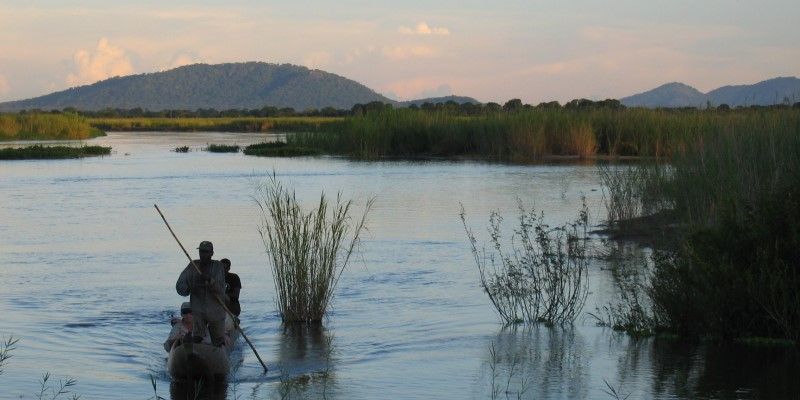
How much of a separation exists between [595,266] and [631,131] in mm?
32220

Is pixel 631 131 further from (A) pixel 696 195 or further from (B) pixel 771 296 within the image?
(B) pixel 771 296

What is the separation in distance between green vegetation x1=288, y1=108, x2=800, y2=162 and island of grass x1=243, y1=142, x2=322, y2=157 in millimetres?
1346

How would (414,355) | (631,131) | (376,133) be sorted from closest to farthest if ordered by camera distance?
(414,355) < (631,131) < (376,133)

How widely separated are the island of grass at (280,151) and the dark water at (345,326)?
2684 centimetres

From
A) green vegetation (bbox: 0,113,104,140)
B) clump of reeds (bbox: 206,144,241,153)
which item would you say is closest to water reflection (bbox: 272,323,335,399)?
clump of reeds (bbox: 206,144,241,153)

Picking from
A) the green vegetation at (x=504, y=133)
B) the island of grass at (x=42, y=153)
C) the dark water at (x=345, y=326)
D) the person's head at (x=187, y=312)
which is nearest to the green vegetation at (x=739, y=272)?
the dark water at (x=345, y=326)

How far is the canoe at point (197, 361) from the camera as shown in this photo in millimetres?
11629

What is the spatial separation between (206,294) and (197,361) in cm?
68

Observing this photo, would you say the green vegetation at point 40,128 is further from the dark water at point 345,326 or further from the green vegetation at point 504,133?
the dark water at point 345,326

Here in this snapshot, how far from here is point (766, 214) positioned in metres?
12.3

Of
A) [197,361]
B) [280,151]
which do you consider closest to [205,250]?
[197,361]

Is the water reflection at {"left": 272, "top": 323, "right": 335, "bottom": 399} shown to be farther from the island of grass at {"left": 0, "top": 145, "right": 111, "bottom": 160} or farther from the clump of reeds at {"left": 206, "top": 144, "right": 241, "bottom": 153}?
the clump of reeds at {"left": 206, "top": 144, "right": 241, "bottom": 153}

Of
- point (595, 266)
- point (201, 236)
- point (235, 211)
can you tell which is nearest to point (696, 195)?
point (595, 266)

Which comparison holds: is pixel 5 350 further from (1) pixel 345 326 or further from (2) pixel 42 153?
(2) pixel 42 153
